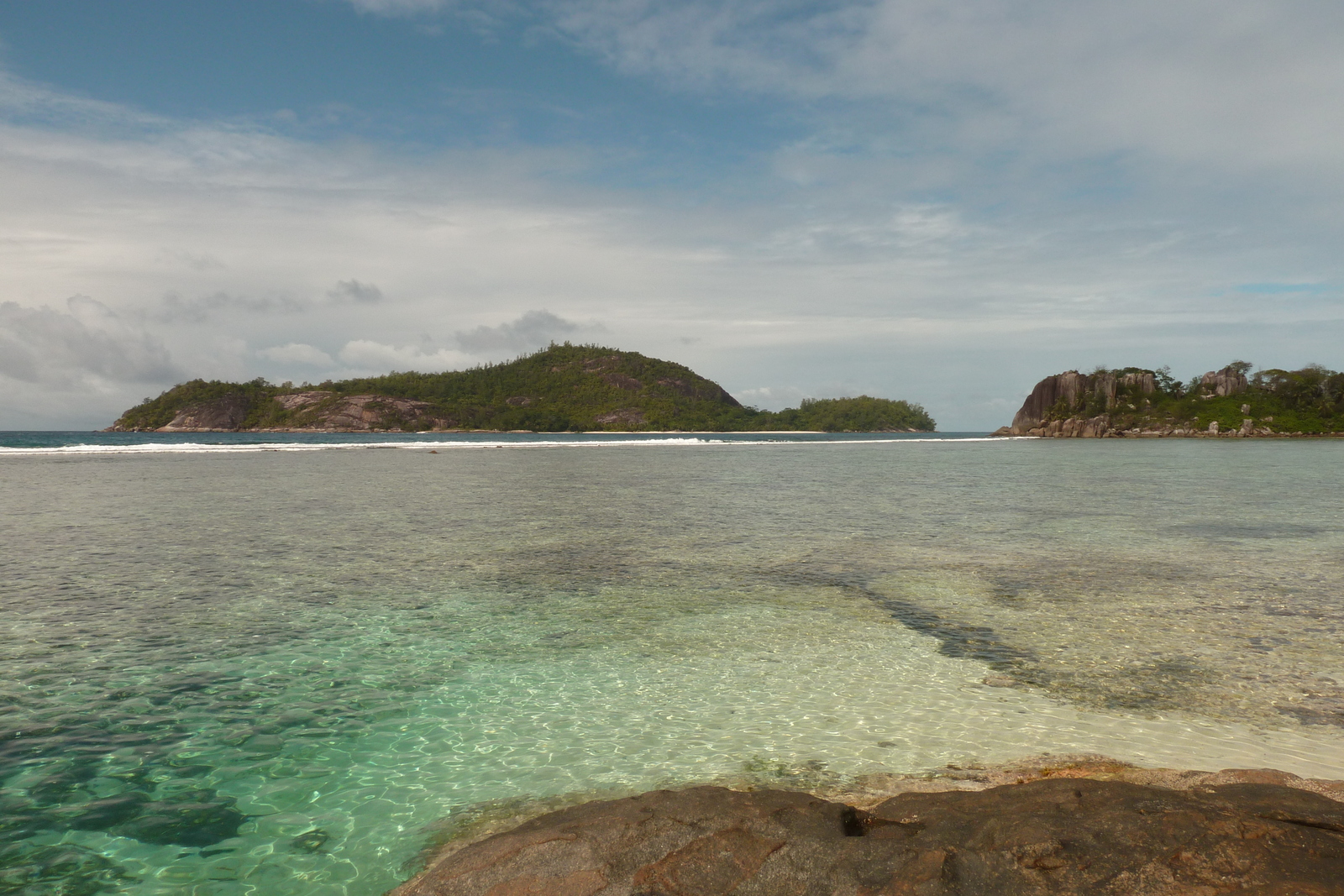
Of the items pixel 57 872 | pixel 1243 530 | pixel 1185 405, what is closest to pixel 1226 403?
pixel 1185 405

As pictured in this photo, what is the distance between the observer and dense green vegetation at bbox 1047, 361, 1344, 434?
13850cm

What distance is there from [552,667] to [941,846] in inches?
232

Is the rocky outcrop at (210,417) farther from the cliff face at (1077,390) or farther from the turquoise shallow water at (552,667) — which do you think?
the cliff face at (1077,390)

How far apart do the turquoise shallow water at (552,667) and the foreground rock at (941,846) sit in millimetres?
1224

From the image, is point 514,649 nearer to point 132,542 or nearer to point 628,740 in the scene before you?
point 628,740

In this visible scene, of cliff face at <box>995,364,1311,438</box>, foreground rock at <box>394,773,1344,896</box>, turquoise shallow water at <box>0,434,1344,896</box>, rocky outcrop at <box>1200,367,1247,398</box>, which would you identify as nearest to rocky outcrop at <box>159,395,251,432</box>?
turquoise shallow water at <box>0,434,1344,896</box>

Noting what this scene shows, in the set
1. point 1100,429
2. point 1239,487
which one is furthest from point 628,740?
point 1100,429

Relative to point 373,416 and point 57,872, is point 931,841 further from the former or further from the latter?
point 373,416

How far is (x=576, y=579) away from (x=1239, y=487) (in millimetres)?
35014

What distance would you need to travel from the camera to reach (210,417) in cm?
18362

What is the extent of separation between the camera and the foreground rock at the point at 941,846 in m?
3.91

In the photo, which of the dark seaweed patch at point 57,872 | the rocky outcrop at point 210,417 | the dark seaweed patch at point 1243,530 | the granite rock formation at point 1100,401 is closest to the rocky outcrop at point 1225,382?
the granite rock formation at point 1100,401

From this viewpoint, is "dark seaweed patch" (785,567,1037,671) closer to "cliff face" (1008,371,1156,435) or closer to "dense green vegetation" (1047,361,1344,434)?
"dense green vegetation" (1047,361,1344,434)

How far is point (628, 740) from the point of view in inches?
282
